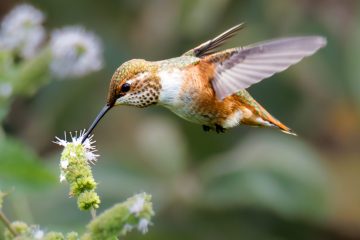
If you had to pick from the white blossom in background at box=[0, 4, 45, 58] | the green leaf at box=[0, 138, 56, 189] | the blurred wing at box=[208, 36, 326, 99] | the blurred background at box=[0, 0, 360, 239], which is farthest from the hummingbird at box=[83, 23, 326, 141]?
the blurred background at box=[0, 0, 360, 239]

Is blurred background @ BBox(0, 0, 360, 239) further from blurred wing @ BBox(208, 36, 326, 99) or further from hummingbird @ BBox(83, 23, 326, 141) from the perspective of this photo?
blurred wing @ BBox(208, 36, 326, 99)

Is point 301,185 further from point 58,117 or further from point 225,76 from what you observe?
point 225,76

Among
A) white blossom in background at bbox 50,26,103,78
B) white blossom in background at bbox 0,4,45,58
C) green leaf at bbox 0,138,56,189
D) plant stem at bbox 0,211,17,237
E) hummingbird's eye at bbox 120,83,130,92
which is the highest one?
white blossom in background at bbox 0,4,45,58

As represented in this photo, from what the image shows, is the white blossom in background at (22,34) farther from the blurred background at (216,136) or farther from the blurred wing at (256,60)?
the blurred wing at (256,60)

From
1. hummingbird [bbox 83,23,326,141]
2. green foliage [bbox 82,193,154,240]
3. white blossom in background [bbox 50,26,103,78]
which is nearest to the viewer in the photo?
green foliage [bbox 82,193,154,240]

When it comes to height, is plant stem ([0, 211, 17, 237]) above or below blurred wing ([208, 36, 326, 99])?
below

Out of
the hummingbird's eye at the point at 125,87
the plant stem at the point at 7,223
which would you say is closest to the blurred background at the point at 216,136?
the hummingbird's eye at the point at 125,87

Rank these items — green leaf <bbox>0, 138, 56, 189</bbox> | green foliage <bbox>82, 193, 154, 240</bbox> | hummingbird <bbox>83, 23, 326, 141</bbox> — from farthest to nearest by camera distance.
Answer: hummingbird <bbox>83, 23, 326, 141</bbox> → green leaf <bbox>0, 138, 56, 189</bbox> → green foliage <bbox>82, 193, 154, 240</bbox>

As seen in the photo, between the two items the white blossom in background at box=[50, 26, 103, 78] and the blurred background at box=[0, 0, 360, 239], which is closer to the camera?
the white blossom in background at box=[50, 26, 103, 78]

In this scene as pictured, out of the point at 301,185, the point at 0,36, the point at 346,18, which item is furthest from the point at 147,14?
the point at 0,36
